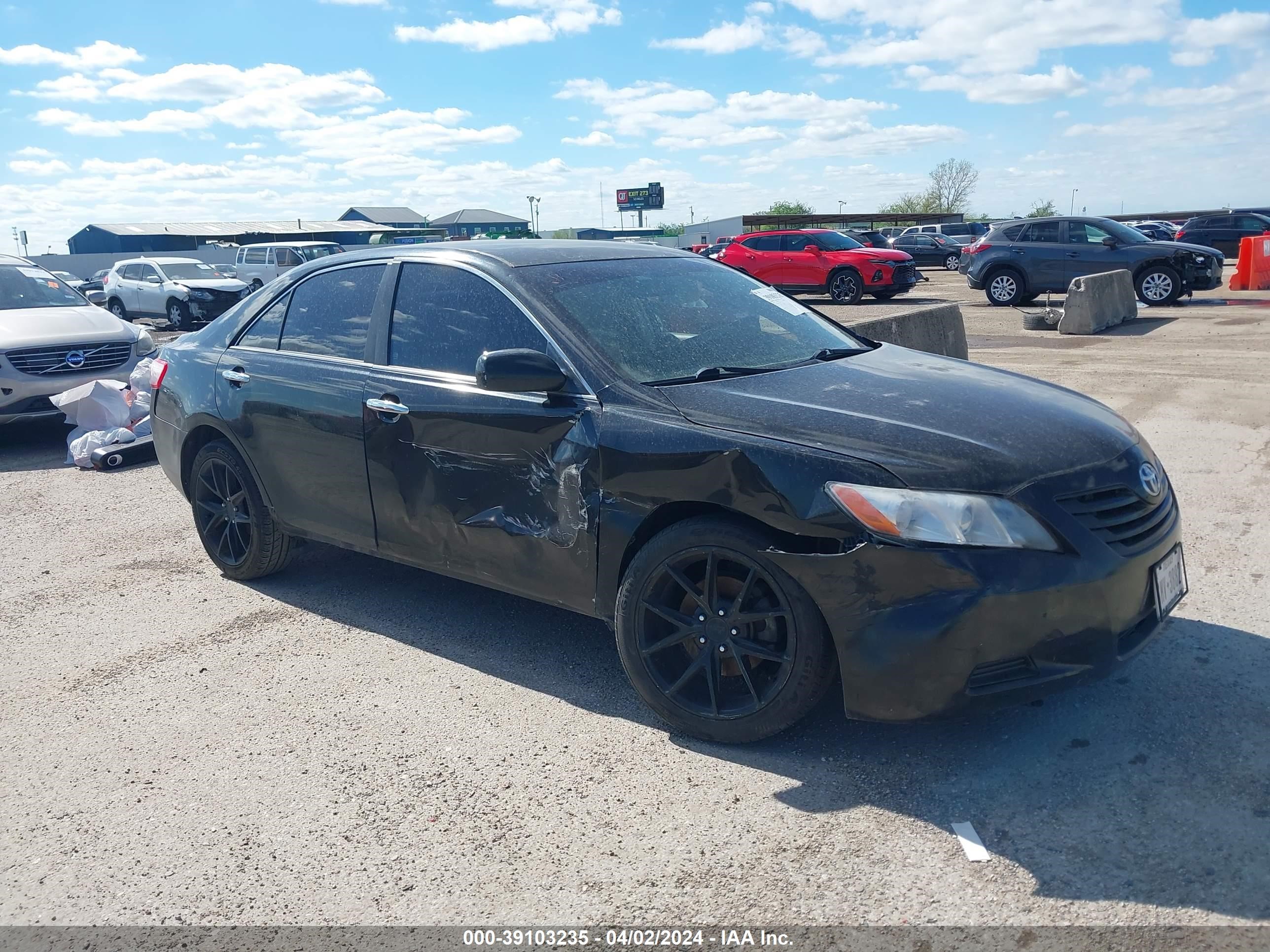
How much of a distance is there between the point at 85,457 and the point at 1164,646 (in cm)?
810

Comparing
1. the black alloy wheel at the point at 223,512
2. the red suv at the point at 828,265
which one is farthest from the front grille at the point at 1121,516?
the red suv at the point at 828,265

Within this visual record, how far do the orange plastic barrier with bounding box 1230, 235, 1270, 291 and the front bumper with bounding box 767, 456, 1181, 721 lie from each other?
74.9ft

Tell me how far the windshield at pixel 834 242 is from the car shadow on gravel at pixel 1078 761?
19.6m

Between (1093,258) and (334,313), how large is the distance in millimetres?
17581

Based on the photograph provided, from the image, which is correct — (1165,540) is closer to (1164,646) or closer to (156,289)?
(1164,646)

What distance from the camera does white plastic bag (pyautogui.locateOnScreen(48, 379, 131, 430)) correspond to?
919cm

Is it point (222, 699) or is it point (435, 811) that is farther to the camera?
point (222, 699)

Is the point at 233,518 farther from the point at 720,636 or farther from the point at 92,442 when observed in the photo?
the point at 92,442

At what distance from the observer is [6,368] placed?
927 centimetres

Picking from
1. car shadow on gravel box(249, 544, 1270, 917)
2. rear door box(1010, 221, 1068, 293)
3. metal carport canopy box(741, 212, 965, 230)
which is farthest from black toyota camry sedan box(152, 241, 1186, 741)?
metal carport canopy box(741, 212, 965, 230)

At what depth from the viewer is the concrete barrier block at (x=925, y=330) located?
8906 mm

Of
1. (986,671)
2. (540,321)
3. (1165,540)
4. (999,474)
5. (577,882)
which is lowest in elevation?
(577,882)

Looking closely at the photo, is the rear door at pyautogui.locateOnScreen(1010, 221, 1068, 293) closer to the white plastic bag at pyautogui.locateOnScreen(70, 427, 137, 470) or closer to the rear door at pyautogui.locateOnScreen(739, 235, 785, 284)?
the rear door at pyautogui.locateOnScreen(739, 235, 785, 284)

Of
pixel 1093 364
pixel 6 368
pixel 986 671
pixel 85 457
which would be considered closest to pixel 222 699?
pixel 986 671
